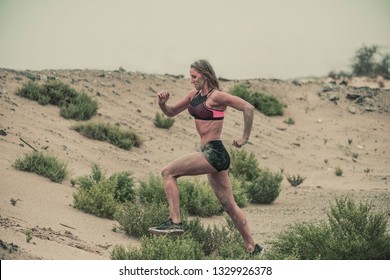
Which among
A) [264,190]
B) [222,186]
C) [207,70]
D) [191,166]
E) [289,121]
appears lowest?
[264,190]

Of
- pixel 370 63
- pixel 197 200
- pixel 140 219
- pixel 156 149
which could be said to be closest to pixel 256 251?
pixel 140 219

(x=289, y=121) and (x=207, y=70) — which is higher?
(x=207, y=70)

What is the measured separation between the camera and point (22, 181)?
518 inches

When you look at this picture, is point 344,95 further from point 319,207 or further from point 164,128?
A: point 319,207

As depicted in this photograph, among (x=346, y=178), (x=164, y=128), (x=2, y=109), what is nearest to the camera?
(x=2, y=109)

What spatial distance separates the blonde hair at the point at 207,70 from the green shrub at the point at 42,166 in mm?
6325

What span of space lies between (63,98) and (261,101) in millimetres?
11539

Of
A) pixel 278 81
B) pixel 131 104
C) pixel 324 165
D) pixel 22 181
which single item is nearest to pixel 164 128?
pixel 131 104

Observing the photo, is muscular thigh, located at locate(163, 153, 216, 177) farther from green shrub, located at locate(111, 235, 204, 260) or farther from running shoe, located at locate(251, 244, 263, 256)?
running shoe, located at locate(251, 244, 263, 256)

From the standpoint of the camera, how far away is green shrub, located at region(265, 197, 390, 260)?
8.84 m

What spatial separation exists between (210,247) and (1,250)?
307 centimetres

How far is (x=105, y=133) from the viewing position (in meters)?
20.5

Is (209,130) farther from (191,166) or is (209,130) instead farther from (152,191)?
(152,191)

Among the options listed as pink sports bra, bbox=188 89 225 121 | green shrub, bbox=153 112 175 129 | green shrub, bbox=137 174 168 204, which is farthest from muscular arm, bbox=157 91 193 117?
green shrub, bbox=153 112 175 129
